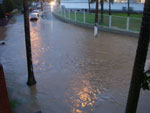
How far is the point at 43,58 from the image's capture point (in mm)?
10359

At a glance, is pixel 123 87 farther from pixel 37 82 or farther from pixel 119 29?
pixel 119 29

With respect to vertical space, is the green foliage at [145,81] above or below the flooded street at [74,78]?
above

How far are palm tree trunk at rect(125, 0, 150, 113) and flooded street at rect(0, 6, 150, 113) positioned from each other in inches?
85.1

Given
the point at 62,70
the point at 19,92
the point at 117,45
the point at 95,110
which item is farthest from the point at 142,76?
the point at 117,45

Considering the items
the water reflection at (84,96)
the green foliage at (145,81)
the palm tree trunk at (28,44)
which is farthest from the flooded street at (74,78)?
the green foliage at (145,81)

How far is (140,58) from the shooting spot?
9.62 feet

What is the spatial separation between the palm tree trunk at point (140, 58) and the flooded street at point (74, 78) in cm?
216

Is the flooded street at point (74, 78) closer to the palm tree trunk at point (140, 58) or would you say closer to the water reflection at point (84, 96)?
the water reflection at point (84, 96)

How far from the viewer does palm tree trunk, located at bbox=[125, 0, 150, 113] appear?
2767 mm

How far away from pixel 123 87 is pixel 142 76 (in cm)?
372

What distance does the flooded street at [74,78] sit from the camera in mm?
5590

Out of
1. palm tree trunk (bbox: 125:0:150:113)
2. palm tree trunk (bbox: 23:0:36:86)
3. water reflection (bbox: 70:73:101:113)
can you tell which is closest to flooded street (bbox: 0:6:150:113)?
water reflection (bbox: 70:73:101:113)

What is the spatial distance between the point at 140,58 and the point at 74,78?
4788 millimetres

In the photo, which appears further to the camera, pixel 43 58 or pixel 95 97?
pixel 43 58
